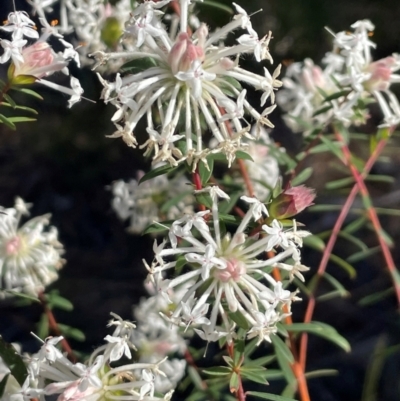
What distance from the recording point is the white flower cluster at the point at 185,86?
74cm

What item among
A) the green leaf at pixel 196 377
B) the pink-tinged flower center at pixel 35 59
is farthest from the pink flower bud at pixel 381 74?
the green leaf at pixel 196 377

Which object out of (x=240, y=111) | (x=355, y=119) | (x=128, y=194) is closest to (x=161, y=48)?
(x=240, y=111)

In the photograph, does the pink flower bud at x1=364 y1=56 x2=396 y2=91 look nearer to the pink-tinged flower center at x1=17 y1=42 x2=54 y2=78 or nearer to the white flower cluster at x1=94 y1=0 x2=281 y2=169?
the white flower cluster at x1=94 y1=0 x2=281 y2=169

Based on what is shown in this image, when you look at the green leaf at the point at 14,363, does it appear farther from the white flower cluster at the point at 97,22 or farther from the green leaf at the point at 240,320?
the white flower cluster at the point at 97,22

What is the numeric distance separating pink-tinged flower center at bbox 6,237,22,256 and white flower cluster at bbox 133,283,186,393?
297 mm

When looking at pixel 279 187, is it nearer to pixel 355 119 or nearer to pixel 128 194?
pixel 355 119

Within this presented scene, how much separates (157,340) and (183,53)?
32.1 inches

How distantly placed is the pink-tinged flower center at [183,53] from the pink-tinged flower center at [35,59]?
219 mm

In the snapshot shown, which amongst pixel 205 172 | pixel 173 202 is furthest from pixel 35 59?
pixel 173 202

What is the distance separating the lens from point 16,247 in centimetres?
118

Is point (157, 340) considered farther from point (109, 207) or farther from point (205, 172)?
point (109, 207)

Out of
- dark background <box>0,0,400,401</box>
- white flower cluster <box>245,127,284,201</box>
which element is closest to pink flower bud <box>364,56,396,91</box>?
white flower cluster <box>245,127,284,201</box>

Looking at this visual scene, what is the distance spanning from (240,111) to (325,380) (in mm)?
1606

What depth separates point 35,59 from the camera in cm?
86
